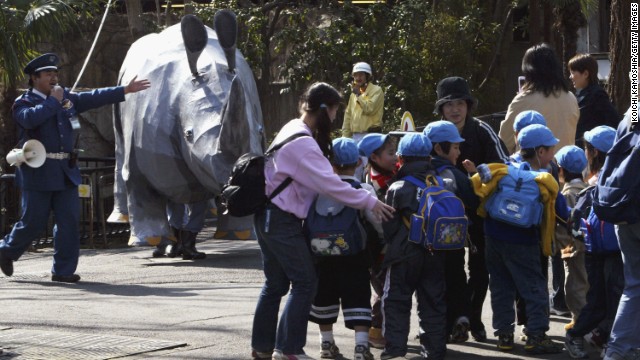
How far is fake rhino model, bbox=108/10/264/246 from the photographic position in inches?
499

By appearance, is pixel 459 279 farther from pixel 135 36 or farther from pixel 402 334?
pixel 135 36

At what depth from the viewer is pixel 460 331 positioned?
8750mm

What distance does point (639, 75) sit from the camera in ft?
26.0

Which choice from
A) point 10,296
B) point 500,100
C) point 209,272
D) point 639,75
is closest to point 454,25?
point 500,100

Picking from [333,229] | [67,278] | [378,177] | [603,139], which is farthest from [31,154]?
[603,139]

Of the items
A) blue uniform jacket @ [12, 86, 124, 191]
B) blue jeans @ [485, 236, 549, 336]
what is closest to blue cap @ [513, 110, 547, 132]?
blue jeans @ [485, 236, 549, 336]

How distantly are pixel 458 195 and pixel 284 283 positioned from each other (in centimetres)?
135

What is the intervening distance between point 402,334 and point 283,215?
3.55 ft

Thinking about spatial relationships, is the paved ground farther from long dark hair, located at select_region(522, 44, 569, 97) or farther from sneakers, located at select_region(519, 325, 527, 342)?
long dark hair, located at select_region(522, 44, 569, 97)

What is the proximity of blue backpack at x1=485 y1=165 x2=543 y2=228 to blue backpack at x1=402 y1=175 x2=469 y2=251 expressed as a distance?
31 cm

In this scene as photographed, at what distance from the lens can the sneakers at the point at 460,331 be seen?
8688 millimetres

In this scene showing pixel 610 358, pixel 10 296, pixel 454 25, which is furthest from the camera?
pixel 454 25

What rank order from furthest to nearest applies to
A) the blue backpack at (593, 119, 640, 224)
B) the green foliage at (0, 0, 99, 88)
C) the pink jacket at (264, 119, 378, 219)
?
1. the green foliage at (0, 0, 99, 88)
2. the pink jacket at (264, 119, 378, 219)
3. the blue backpack at (593, 119, 640, 224)

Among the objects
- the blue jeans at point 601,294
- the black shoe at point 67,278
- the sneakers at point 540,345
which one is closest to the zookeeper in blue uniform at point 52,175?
the black shoe at point 67,278
